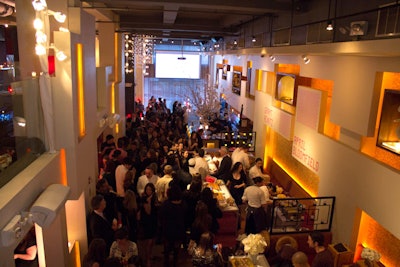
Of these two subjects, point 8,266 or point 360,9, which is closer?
point 8,266

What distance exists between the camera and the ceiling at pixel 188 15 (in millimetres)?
6852

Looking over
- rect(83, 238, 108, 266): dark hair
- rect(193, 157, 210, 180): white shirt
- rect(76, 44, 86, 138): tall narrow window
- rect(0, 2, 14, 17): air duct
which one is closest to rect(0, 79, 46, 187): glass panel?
rect(76, 44, 86, 138): tall narrow window

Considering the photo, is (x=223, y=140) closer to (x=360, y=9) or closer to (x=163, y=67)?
(x=360, y=9)

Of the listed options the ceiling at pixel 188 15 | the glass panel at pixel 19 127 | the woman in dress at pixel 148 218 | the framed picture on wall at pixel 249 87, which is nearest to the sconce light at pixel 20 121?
the glass panel at pixel 19 127

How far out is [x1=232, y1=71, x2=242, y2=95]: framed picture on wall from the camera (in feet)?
45.7

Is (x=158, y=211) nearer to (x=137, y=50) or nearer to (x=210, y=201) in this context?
(x=210, y=201)

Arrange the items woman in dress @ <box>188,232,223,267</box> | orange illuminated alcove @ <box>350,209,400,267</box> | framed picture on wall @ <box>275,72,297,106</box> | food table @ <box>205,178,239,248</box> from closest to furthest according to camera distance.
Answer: woman in dress @ <box>188,232,223,267</box>
orange illuminated alcove @ <box>350,209,400,267</box>
food table @ <box>205,178,239,248</box>
framed picture on wall @ <box>275,72,297,106</box>

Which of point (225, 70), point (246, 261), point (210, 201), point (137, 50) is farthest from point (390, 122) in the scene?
point (137, 50)

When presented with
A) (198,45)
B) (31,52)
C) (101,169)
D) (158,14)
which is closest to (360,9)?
(31,52)

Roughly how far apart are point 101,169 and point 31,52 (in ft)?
10.2

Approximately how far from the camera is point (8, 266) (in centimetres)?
281

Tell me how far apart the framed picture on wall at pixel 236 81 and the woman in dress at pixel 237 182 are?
6900 millimetres

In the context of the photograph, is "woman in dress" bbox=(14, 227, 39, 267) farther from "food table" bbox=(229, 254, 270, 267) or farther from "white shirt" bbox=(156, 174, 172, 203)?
"white shirt" bbox=(156, 174, 172, 203)

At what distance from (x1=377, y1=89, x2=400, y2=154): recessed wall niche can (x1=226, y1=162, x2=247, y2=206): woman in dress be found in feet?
9.87
